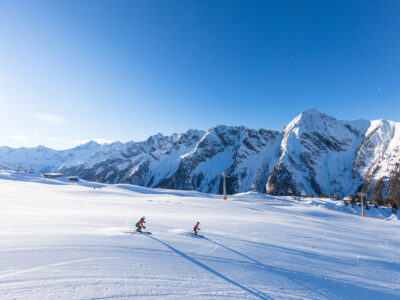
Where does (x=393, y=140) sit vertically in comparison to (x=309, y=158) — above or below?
above

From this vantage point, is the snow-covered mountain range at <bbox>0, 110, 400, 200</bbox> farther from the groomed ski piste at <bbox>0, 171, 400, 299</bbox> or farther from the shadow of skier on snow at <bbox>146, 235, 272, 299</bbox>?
the shadow of skier on snow at <bbox>146, 235, 272, 299</bbox>

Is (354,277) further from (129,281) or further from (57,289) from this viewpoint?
(57,289)

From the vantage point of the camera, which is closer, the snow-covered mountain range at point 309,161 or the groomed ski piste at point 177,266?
the groomed ski piste at point 177,266

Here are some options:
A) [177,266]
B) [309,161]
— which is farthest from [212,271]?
[309,161]

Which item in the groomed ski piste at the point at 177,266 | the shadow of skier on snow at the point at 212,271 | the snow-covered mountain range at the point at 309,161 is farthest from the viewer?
the snow-covered mountain range at the point at 309,161

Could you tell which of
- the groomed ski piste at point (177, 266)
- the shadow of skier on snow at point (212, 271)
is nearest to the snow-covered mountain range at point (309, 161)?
the groomed ski piste at point (177, 266)

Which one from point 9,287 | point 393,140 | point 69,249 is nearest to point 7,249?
point 69,249

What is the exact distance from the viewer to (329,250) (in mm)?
8992

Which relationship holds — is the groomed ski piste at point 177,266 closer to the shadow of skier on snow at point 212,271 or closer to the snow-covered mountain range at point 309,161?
the shadow of skier on snow at point 212,271

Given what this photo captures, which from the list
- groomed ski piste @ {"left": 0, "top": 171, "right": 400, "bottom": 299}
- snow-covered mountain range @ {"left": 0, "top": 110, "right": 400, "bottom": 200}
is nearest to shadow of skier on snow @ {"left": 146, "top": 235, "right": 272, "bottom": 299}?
groomed ski piste @ {"left": 0, "top": 171, "right": 400, "bottom": 299}

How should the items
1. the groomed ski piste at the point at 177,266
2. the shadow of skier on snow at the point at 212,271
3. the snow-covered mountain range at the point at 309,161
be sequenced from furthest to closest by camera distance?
the snow-covered mountain range at the point at 309,161 → the shadow of skier on snow at the point at 212,271 → the groomed ski piste at the point at 177,266

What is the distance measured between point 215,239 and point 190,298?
451cm

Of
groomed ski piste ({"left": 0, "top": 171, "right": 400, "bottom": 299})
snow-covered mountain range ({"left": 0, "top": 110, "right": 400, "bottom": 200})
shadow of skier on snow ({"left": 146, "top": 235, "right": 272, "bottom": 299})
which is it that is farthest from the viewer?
snow-covered mountain range ({"left": 0, "top": 110, "right": 400, "bottom": 200})

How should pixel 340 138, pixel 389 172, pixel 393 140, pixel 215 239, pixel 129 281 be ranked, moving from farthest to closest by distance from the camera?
pixel 340 138, pixel 393 140, pixel 389 172, pixel 215 239, pixel 129 281
